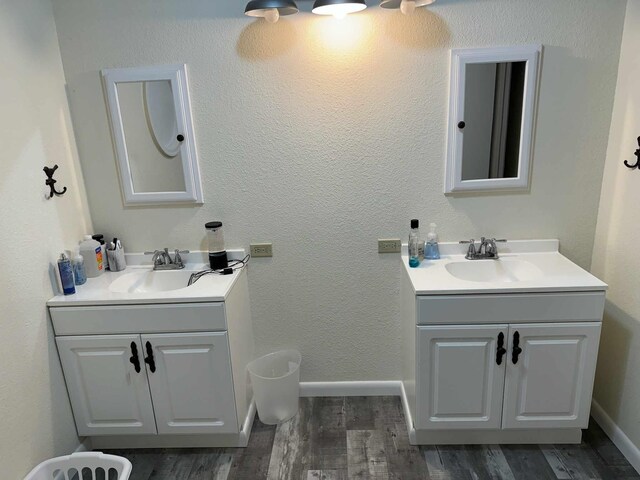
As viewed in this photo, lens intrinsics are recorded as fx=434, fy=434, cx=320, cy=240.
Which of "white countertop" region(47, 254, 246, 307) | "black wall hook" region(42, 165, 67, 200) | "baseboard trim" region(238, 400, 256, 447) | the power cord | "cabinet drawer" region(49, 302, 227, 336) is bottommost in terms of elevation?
"baseboard trim" region(238, 400, 256, 447)

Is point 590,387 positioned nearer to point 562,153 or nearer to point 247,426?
point 562,153

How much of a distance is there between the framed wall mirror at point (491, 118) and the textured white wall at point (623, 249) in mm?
395

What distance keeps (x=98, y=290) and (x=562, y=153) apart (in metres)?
2.46

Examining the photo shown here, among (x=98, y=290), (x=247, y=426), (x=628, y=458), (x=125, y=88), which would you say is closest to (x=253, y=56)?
(x=125, y=88)

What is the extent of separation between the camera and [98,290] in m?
2.15

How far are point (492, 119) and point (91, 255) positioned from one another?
221 cm

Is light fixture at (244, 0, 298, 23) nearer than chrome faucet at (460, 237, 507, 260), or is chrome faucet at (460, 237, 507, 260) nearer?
light fixture at (244, 0, 298, 23)

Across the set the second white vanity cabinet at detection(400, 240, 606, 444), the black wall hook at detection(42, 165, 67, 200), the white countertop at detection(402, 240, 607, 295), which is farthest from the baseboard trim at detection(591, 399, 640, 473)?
the black wall hook at detection(42, 165, 67, 200)

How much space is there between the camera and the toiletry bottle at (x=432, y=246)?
235 cm

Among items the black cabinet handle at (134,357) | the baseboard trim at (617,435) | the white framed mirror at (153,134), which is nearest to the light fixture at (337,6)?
the white framed mirror at (153,134)

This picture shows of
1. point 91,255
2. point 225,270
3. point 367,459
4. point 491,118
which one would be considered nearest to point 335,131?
point 491,118

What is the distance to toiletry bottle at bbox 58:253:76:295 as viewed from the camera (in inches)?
82.0

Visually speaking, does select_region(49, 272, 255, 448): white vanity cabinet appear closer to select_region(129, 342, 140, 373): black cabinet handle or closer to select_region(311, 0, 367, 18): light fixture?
select_region(129, 342, 140, 373): black cabinet handle

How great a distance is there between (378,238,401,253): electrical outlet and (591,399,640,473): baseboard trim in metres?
1.37
